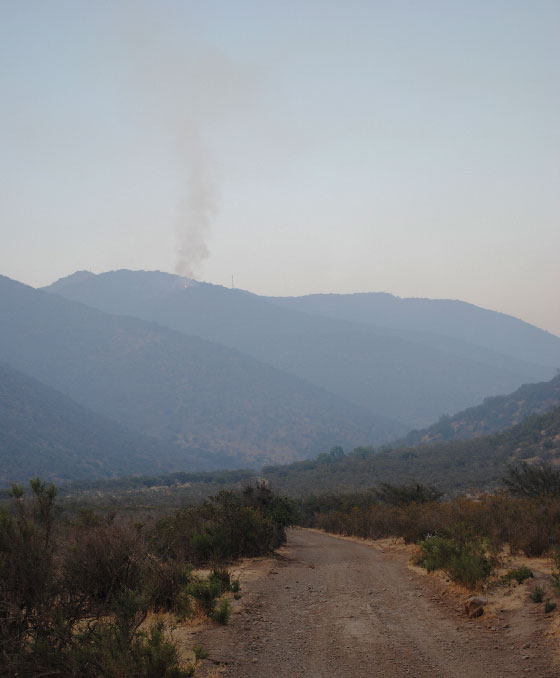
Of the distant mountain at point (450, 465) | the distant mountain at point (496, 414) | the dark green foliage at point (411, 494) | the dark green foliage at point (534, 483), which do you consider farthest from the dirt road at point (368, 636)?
the distant mountain at point (496, 414)

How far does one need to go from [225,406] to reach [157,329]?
45.6m

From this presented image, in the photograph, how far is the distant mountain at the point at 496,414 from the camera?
83.8 metres

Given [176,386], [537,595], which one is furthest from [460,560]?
[176,386]

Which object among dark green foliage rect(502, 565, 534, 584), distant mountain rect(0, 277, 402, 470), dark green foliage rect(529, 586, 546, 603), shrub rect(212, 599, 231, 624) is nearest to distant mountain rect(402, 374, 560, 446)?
distant mountain rect(0, 277, 402, 470)

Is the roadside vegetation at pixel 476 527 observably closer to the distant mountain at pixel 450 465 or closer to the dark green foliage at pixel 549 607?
the dark green foliage at pixel 549 607

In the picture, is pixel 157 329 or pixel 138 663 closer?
pixel 138 663

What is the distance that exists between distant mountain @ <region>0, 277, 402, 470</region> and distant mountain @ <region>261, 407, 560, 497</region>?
166 feet

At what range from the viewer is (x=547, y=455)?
4297cm

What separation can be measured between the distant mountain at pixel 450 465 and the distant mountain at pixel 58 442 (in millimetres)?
31440

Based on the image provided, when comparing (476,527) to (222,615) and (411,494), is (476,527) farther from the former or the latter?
(411,494)

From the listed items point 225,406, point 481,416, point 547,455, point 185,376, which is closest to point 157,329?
point 185,376

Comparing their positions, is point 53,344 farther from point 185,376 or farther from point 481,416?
point 481,416

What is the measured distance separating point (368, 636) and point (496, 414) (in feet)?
305

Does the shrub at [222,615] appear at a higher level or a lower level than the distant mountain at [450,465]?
higher
